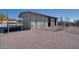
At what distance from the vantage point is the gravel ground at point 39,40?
4.06 meters

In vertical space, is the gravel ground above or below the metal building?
below

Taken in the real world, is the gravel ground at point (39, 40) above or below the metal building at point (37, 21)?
below

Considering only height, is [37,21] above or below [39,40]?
above

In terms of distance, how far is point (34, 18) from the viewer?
4188 millimetres

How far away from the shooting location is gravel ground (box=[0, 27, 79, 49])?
13.3 ft

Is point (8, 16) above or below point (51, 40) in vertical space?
above

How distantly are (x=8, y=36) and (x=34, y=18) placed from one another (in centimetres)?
76

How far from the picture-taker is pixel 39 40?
410cm
